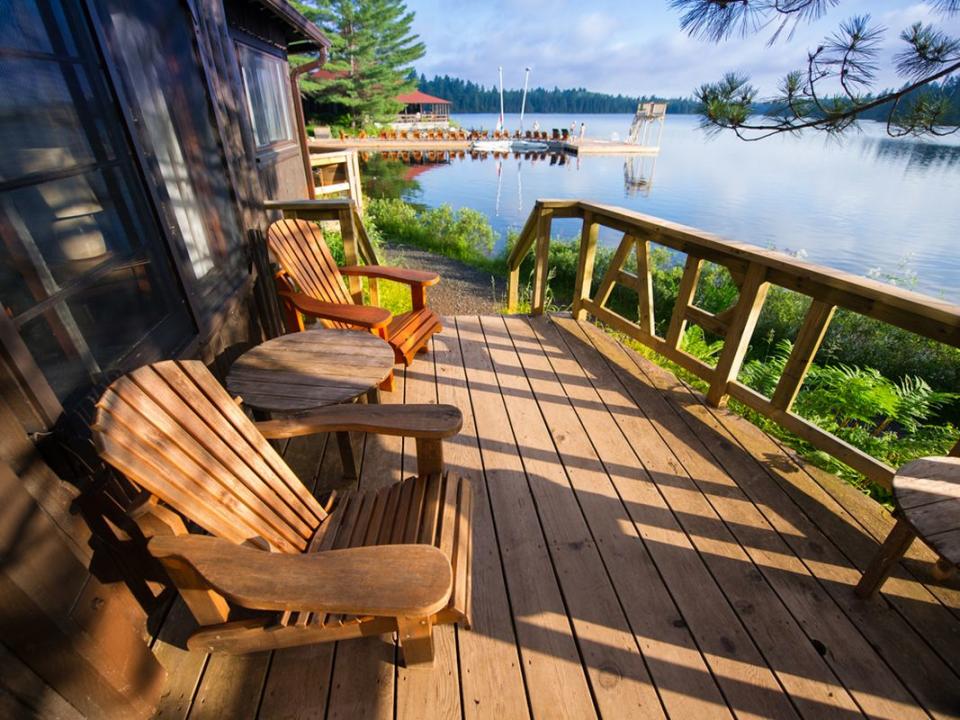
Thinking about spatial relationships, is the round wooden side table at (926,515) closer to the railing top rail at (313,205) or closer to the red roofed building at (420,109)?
the railing top rail at (313,205)

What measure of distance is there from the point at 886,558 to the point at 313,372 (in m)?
2.23

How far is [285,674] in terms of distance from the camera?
1249 mm

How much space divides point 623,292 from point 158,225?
836 cm

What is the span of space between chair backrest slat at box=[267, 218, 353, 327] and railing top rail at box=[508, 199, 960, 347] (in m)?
1.94

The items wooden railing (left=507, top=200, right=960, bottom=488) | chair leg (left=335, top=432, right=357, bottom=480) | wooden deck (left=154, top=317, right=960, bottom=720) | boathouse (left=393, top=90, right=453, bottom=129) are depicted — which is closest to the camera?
wooden deck (left=154, top=317, right=960, bottom=720)

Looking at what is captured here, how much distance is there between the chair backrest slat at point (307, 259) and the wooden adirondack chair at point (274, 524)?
4.45 feet

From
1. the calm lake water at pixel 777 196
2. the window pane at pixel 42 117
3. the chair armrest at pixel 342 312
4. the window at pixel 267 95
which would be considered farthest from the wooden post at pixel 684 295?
the window at pixel 267 95

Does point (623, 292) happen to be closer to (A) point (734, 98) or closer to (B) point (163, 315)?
(A) point (734, 98)

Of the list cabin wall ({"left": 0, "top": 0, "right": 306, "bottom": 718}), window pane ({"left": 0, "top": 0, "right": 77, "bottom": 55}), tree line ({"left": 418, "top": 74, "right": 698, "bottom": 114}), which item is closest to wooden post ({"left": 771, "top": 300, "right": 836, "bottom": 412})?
cabin wall ({"left": 0, "top": 0, "right": 306, "bottom": 718})

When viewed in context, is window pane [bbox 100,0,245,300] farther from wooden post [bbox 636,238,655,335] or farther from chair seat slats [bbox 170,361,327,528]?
wooden post [bbox 636,238,655,335]

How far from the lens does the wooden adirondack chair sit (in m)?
0.87

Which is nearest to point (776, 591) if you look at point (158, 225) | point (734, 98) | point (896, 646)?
point (896, 646)

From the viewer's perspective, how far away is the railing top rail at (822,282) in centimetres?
157

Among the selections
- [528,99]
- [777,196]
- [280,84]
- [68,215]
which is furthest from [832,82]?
[528,99]
